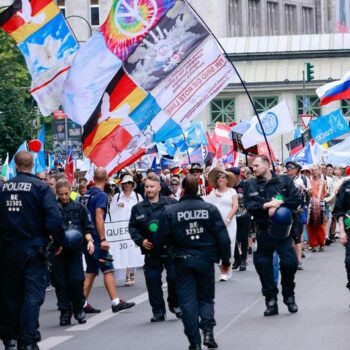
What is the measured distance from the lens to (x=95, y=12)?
331 ft

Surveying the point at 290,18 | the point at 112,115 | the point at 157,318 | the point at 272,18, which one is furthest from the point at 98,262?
the point at 290,18

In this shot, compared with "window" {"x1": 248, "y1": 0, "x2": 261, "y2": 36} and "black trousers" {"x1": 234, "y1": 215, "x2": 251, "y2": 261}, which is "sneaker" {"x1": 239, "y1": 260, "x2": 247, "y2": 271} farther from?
"window" {"x1": 248, "y1": 0, "x2": 261, "y2": 36}

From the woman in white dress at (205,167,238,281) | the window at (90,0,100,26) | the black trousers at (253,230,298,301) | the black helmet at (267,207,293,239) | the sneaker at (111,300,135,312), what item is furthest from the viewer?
the window at (90,0,100,26)

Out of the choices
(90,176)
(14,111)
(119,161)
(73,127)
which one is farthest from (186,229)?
(14,111)

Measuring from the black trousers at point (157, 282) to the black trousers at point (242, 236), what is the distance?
7.60 m

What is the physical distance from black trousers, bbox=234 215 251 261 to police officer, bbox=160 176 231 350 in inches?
406

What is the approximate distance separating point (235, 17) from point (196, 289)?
9295cm

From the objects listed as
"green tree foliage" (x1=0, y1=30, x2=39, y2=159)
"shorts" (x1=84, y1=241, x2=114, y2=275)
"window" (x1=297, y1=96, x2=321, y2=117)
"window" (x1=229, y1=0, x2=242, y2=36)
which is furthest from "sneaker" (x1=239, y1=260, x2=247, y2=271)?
"window" (x1=229, y1=0, x2=242, y2=36)

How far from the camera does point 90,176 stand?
28031mm

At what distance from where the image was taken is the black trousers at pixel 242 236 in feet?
78.9

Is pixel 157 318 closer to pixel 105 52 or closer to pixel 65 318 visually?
pixel 65 318

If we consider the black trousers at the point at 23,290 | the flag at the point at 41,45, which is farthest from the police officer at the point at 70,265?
the flag at the point at 41,45

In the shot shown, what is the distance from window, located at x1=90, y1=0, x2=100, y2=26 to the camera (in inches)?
3959

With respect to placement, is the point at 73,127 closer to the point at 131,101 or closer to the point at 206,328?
the point at 131,101
